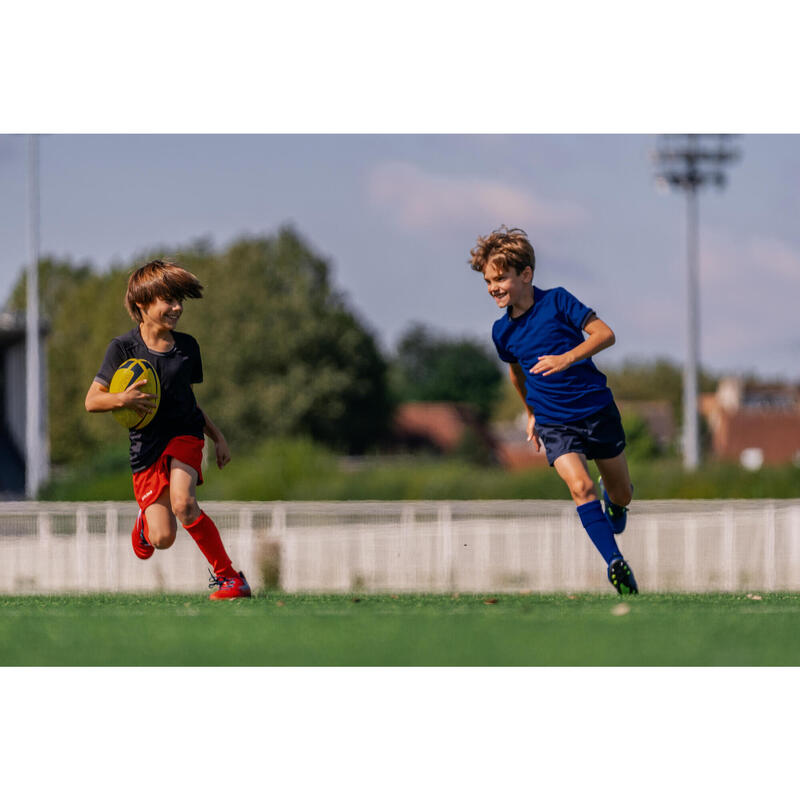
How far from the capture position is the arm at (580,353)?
7.40 meters

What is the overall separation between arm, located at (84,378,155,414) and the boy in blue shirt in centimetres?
217

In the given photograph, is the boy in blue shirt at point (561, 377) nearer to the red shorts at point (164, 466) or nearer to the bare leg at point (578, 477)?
the bare leg at point (578, 477)

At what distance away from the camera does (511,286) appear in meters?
7.92

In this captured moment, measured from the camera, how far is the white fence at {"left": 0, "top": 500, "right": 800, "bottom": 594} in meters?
16.4

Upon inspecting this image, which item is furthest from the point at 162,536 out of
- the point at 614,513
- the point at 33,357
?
the point at 33,357

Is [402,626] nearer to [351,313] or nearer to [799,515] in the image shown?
[799,515]

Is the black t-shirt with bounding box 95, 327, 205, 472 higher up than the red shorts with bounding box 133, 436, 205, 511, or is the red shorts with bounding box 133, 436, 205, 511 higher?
the black t-shirt with bounding box 95, 327, 205, 472

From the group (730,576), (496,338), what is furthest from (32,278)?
(496,338)

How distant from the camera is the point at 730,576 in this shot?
1752 cm

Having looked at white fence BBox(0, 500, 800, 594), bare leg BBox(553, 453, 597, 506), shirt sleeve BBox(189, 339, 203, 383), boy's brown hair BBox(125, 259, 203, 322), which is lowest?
white fence BBox(0, 500, 800, 594)

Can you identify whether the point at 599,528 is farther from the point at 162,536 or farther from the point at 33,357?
the point at 33,357

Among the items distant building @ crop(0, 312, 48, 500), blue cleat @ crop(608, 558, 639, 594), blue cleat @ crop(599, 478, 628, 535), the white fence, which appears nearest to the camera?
blue cleat @ crop(608, 558, 639, 594)

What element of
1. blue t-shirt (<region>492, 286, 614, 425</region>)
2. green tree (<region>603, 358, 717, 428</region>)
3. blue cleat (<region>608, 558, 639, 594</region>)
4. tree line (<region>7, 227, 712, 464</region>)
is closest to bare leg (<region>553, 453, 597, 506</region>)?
blue t-shirt (<region>492, 286, 614, 425</region>)

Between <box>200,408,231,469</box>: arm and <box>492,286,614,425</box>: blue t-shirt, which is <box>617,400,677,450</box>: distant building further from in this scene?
<box>200,408,231,469</box>: arm
